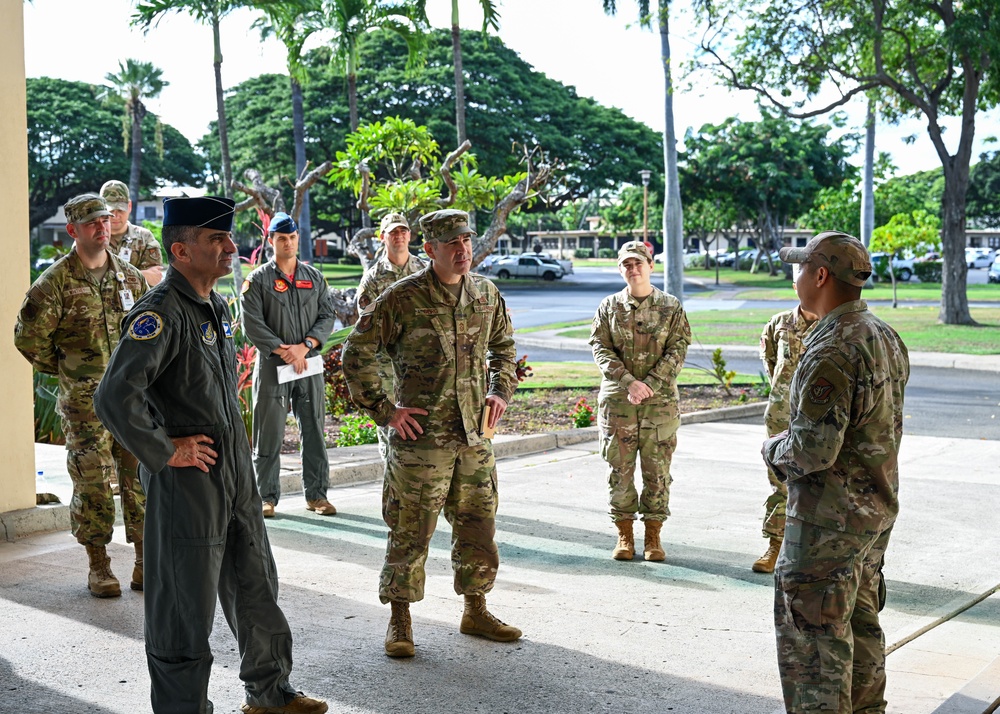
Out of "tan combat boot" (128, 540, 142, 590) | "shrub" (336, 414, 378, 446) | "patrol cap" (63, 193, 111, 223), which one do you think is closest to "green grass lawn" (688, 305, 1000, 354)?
"shrub" (336, 414, 378, 446)

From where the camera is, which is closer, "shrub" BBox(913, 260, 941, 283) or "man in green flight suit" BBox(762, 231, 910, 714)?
"man in green flight suit" BBox(762, 231, 910, 714)

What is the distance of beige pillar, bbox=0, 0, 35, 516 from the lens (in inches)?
297

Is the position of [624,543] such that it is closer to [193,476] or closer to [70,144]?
[193,476]

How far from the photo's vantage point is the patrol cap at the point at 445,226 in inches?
209

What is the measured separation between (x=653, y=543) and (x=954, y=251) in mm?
22466

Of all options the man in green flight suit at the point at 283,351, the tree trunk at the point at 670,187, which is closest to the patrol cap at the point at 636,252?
the man in green flight suit at the point at 283,351

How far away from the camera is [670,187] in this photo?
27047 millimetres

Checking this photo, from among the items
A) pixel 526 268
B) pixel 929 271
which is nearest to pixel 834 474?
pixel 929 271

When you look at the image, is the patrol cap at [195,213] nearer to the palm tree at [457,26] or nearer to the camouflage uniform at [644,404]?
the camouflage uniform at [644,404]

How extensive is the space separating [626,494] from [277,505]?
3070mm

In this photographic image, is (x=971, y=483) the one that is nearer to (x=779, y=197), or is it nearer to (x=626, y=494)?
(x=626, y=494)

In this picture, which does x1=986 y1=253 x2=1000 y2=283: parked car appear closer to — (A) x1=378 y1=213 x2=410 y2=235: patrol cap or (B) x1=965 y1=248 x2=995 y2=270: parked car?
(B) x1=965 y1=248 x2=995 y2=270: parked car

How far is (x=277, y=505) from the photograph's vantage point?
873cm

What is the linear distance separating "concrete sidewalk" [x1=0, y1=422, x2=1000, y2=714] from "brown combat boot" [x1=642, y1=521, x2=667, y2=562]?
0.30ft
